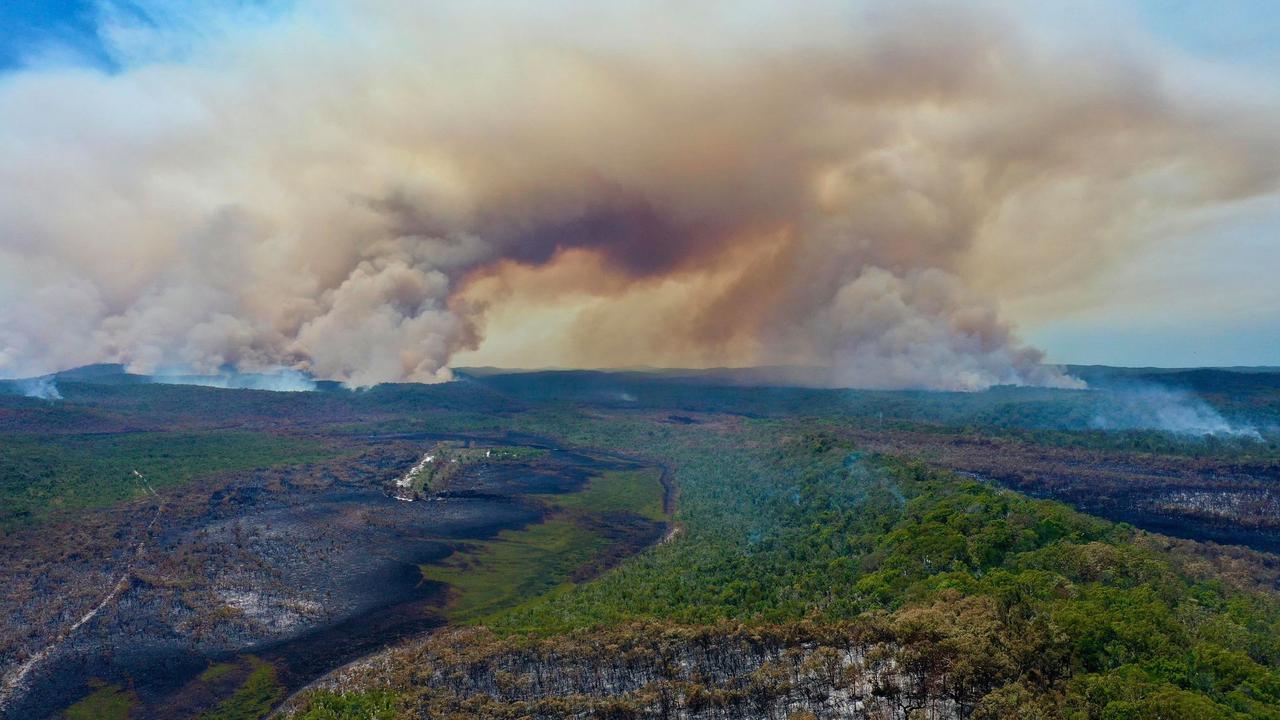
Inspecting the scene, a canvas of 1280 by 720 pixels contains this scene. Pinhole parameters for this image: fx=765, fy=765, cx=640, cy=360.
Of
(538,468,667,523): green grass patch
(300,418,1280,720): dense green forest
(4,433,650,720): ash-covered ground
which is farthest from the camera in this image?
(538,468,667,523): green grass patch

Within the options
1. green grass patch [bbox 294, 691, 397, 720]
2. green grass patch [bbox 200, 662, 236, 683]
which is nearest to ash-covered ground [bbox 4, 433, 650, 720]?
green grass patch [bbox 200, 662, 236, 683]

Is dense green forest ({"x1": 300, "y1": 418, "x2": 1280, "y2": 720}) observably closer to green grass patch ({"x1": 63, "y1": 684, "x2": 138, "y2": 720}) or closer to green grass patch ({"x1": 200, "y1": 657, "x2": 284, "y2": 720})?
green grass patch ({"x1": 200, "y1": 657, "x2": 284, "y2": 720})

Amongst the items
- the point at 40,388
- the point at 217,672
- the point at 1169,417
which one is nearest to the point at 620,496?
the point at 217,672

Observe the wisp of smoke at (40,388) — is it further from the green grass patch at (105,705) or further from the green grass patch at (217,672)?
the green grass patch at (217,672)

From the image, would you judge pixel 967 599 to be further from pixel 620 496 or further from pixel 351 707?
pixel 620 496

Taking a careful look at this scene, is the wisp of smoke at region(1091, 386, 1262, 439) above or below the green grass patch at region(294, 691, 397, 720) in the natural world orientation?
above

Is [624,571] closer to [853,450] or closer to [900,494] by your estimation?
[900,494]
